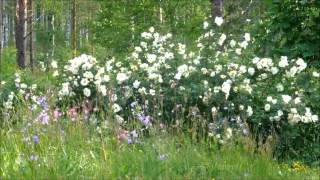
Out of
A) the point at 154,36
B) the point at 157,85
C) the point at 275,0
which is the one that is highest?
the point at 275,0

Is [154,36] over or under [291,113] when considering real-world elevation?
over

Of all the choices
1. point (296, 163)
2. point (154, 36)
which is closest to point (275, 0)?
point (154, 36)

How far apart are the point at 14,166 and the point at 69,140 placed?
101cm

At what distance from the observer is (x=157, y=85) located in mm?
7211

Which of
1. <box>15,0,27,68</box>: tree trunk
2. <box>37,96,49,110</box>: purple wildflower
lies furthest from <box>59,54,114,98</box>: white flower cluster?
<box>15,0,27,68</box>: tree trunk

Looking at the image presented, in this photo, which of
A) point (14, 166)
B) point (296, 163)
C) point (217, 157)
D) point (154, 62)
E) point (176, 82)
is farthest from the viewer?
point (154, 62)

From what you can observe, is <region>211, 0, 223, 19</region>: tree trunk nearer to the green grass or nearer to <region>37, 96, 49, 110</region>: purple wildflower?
<region>37, 96, 49, 110</region>: purple wildflower

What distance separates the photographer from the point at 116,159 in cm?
477

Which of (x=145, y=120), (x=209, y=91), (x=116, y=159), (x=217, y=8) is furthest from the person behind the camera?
(x=217, y=8)

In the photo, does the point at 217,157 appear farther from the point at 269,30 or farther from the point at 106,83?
the point at 269,30

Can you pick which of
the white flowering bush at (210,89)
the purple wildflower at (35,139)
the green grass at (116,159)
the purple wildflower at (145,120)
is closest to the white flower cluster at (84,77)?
the white flowering bush at (210,89)

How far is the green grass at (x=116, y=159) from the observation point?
4.31 m

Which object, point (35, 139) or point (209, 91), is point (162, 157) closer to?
point (35, 139)

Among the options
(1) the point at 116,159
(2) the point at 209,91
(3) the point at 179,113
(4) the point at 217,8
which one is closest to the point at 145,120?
(1) the point at 116,159
